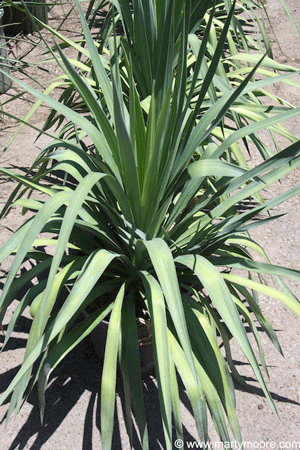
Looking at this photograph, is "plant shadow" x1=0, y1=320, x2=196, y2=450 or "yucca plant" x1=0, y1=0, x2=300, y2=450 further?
"plant shadow" x1=0, y1=320, x2=196, y2=450

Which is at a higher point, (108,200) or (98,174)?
(98,174)

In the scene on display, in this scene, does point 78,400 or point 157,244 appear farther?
point 78,400

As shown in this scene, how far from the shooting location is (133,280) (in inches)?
69.3

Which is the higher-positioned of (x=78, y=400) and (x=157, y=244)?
(x=157, y=244)

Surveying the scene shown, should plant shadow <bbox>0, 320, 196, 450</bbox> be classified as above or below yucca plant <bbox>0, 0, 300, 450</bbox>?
below

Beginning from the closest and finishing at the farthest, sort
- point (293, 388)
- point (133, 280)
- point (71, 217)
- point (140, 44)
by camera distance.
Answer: point (71, 217) < point (133, 280) < point (293, 388) < point (140, 44)

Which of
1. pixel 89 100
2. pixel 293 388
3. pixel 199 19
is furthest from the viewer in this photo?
pixel 199 19

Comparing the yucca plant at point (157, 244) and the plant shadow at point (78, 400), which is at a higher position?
the yucca plant at point (157, 244)

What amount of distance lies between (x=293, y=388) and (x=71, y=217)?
3.39 ft

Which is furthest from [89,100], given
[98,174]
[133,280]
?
[133,280]

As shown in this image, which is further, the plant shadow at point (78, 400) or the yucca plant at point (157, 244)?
the plant shadow at point (78, 400)

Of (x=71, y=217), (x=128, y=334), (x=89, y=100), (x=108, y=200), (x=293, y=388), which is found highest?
(x=89, y=100)

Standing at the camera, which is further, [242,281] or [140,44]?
[140,44]

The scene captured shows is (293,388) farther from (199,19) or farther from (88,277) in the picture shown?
(199,19)
